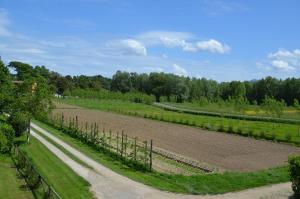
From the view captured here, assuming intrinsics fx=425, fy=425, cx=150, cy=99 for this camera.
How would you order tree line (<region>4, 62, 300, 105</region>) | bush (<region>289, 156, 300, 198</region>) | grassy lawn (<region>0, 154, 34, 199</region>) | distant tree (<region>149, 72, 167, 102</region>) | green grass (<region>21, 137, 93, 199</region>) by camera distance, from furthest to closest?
distant tree (<region>149, 72, 167, 102</region>), tree line (<region>4, 62, 300, 105</region>), bush (<region>289, 156, 300, 198</region>), green grass (<region>21, 137, 93, 199</region>), grassy lawn (<region>0, 154, 34, 199</region>)

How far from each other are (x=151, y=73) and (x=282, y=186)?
6311 inches

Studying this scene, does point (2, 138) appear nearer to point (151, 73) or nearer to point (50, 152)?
point (50, 152)

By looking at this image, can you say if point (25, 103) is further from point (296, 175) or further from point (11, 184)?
point (296, 175)

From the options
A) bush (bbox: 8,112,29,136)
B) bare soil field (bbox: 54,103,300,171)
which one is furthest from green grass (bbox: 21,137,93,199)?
bare soil field (bbox: 54,103,300,171)

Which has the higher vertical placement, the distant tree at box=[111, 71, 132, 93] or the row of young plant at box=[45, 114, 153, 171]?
the distant tree at box=[111, 71, 132, 93]

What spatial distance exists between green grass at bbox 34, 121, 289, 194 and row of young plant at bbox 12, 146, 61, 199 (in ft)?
16.2

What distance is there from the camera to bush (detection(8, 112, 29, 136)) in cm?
3276

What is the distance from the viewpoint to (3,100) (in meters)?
33.2

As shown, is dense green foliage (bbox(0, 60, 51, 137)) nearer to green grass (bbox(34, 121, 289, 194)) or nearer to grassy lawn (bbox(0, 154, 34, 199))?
grassy lawn (bbox(0, 154, 34, 199))

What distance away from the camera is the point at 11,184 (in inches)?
822

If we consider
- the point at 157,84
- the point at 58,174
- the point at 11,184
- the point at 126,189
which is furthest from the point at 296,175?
the point at 157,84

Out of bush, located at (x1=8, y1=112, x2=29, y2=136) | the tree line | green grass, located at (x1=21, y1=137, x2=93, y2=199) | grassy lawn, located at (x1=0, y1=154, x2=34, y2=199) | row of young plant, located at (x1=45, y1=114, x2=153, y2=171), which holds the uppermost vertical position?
the tree line

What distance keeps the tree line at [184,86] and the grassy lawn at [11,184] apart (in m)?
98.9

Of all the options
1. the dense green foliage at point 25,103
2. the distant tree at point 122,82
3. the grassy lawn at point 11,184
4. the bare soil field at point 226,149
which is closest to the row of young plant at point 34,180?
the grassy lawn at point 11,184
